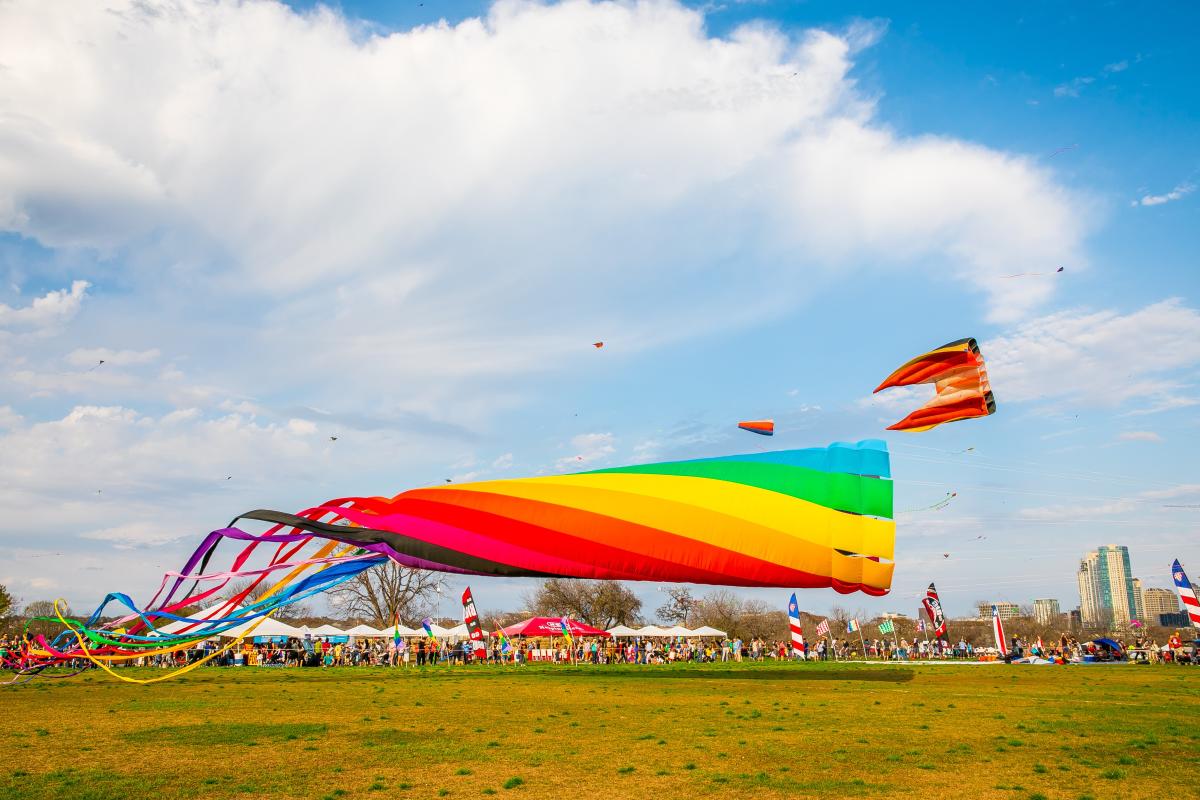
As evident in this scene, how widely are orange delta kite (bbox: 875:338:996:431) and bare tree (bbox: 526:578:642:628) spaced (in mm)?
52471

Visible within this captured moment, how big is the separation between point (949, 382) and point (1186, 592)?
1815 cm

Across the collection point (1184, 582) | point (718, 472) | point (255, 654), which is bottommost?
point (255, 654)

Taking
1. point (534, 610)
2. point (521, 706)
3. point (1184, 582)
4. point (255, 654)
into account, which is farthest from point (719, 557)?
point (534, 610)

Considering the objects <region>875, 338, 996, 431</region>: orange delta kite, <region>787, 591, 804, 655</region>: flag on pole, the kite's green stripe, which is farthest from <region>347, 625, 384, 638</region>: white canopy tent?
<region>875, 338, 996, 431</region>: orange delta kite

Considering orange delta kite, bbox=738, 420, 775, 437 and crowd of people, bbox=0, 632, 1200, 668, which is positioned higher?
orange delta kite, bbox=738, 420, 775, 437

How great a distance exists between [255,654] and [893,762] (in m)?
36.8

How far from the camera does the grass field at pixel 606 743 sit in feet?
26.8

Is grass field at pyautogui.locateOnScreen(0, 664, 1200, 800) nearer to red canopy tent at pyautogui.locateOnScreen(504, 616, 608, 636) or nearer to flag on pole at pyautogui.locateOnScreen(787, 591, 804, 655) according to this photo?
flag on pole at pyautogui.locateOnScreen(787, 591, 804, 655)

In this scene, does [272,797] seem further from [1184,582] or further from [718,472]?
[1184,582]

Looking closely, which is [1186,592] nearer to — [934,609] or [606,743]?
[934,609]

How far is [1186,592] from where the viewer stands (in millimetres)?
28844

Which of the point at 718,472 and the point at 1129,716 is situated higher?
the point at 718,472

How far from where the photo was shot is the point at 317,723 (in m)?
12.7

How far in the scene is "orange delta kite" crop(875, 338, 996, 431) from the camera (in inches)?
652
